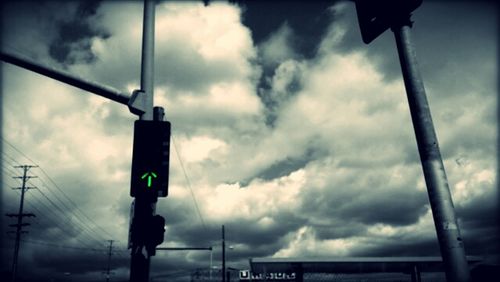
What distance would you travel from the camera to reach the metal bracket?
6320 mm

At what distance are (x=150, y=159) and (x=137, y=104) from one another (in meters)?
1.14

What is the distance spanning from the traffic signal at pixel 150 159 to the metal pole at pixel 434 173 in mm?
4019

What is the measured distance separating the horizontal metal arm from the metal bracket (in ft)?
0.38

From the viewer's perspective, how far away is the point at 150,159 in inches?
231

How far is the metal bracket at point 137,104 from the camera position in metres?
6.32

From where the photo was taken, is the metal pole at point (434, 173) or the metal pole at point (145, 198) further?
the metal pole at point (145, 198)

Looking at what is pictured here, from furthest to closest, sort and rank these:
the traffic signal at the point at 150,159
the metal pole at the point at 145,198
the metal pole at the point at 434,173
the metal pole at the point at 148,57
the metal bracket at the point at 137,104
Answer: the metal pole at the point at 148,57, the metal bracket at the point at 137,104, the traffic signal at the point at 150,159, the metal pole at the point at 145,198, the metal pole at the point at 434,173

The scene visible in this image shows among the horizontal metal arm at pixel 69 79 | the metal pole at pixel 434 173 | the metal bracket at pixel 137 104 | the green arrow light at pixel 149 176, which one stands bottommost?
the metal pole at pixel 434 173

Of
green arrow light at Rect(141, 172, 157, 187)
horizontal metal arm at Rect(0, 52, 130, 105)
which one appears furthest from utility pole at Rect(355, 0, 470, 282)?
horizontal metal arm at Rect(0, 52, 130, 105)

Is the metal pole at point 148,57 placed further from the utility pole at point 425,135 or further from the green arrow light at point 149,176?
the utility pole at point 425,135

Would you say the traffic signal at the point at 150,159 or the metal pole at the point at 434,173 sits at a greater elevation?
the traffic signal at the point at 150,159

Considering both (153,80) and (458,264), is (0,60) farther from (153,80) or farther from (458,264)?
(458,264)

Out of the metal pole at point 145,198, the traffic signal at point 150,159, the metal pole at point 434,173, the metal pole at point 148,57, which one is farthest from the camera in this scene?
the metal pole at point 148,57

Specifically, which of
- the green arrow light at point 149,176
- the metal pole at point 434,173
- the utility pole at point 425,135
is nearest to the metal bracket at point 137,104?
the green arrow light at point 149,176
